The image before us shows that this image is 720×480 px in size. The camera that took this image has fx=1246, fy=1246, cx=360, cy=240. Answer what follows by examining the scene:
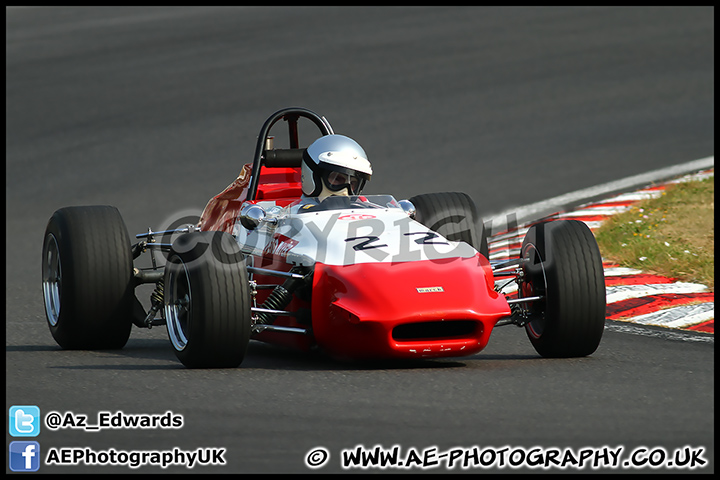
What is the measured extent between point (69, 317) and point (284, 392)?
7.11ft

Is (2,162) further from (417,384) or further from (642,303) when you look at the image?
(417,384)

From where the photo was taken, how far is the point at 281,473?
15.2ft

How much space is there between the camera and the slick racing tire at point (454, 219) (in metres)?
8.52

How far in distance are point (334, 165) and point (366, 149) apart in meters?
8.91

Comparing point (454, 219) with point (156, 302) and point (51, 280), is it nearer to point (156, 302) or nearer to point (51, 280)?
point (156, 302)

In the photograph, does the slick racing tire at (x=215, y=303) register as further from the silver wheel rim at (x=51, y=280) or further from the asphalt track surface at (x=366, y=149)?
the silver wheel rim at (x=51, y=280)

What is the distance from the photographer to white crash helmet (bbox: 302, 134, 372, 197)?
311 inches

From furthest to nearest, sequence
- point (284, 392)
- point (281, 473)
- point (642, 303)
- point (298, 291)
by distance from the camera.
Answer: point (642, 303) → point (298, 291) → point (284, 392) → point (281, 473)

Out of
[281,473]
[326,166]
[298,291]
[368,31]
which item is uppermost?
[368,31]

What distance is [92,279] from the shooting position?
770 cm

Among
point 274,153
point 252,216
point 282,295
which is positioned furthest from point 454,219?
point 282,295

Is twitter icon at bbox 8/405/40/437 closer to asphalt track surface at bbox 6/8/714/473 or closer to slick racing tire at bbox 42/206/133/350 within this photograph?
asphalt track surface at bbox 6/8/714/473

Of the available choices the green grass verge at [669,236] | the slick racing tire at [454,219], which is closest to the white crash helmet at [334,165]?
the slick racing tire at [454,219]

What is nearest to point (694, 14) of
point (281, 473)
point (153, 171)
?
point (153, 171)
